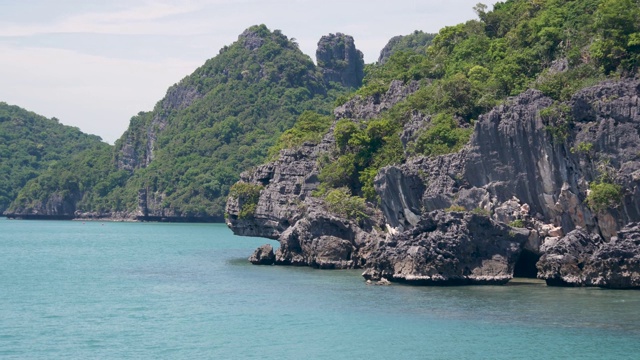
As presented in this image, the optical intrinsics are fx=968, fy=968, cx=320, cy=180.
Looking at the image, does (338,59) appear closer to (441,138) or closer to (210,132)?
(210,132)

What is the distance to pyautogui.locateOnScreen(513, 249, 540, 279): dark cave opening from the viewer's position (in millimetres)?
51906

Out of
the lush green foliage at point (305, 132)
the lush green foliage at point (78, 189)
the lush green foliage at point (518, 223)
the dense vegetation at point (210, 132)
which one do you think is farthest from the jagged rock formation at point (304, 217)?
the lush green foliage at point (78, 189)

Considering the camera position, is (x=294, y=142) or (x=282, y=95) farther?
(x=282, y=95)

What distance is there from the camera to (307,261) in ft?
199

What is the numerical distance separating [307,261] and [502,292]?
57.5 ft

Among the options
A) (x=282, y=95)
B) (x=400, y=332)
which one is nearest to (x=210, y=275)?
(x=400, y=332)

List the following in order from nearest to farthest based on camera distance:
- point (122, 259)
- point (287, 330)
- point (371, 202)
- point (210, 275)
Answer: point (287, 330), point (210, 275), point (371, 202), point (122, 259)

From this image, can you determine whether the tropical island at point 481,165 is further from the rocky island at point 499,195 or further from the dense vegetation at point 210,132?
the dense vegetation at point 210,132

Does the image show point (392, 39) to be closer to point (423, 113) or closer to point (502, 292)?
point (423, 113)

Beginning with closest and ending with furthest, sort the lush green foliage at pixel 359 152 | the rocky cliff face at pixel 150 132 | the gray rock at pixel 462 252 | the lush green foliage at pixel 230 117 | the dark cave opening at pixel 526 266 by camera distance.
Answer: the gray rock at pixel 462 252 < the dark cave opening at pixel 526 266 < the lush green foliage at pixel 359 152 < the lush green foliage at pixel 230 117 < the rocky cliff face at pixel 150 132

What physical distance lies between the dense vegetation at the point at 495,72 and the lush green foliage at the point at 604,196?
347 cm

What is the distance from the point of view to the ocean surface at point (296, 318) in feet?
113

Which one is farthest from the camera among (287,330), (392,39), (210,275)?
(392,39)

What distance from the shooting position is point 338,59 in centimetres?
18438
